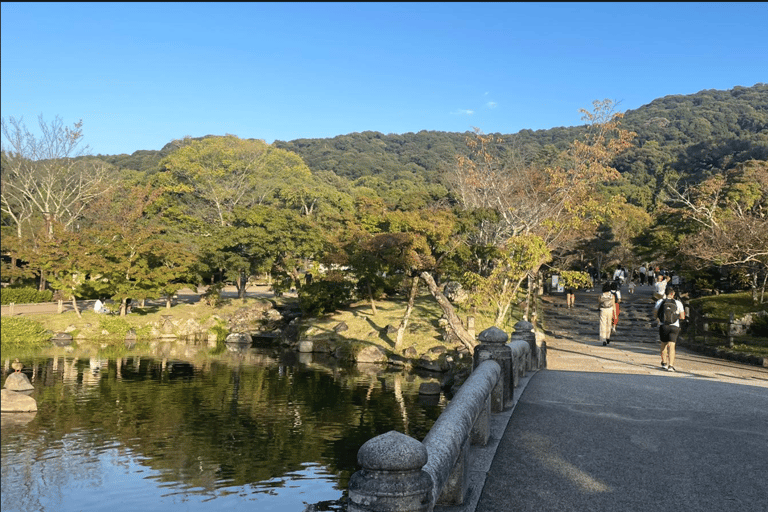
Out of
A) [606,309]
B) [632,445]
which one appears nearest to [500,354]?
[632,445]

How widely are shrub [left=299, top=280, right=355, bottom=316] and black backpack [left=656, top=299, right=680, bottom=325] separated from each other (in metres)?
16.5

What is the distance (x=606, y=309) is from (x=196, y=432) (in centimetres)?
1052

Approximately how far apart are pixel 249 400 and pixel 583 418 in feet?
32.9

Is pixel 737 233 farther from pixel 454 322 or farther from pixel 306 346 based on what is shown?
pixel 306 346

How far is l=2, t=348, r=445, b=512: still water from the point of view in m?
8.79

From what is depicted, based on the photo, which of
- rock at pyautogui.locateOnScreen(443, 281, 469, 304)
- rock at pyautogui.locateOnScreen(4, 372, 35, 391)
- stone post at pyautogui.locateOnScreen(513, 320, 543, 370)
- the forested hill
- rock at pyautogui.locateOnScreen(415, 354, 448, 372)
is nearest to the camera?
rock at pyautogui.locateOnScreen(4, 372, 35, 391)

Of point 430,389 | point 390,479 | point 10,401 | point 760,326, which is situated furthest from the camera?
point 760,326

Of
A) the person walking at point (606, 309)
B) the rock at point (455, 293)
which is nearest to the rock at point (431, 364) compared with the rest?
the rock at point (455, 293)

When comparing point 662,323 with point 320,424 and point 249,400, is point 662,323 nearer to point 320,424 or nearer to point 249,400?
point 320,424

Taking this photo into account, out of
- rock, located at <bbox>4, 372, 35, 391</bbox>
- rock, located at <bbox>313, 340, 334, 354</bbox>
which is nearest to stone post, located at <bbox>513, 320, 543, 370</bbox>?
rock, located at <bbox>4, 372, 35, 391</bbox>

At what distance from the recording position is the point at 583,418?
22.1 ft

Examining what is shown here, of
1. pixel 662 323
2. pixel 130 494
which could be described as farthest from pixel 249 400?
pixel 662 323

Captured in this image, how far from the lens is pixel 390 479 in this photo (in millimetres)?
2715

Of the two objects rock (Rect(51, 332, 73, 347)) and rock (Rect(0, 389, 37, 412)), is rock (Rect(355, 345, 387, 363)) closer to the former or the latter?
rock (Rect(51, 332, 73, 347))
